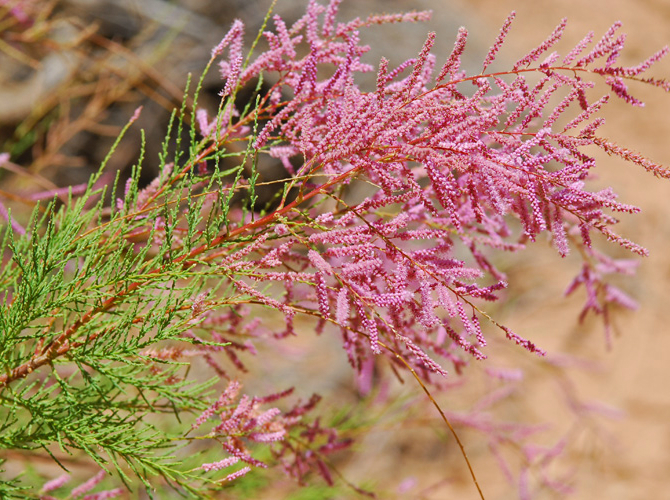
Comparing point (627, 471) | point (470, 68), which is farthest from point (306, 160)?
point (627, 471)

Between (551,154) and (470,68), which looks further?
(470,68)

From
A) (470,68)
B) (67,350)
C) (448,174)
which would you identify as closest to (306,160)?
(448,174)

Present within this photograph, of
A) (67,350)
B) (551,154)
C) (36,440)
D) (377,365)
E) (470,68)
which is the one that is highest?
(470,68)

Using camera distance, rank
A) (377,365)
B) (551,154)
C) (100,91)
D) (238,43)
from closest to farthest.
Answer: (551,154), (238,43), (100,91), (377,365)

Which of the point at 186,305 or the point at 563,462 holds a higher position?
the point at 186,305

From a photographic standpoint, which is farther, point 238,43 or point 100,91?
point 100,91

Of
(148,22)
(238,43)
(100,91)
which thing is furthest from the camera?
(148,22)

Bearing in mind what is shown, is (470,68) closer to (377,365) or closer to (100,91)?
(377,365)

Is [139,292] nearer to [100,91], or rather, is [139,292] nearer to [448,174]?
[448,174]

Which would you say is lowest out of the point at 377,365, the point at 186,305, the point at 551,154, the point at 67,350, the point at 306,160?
the point at 377,365
